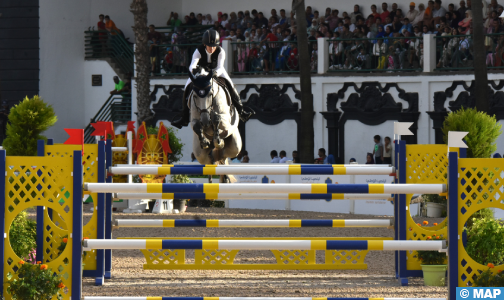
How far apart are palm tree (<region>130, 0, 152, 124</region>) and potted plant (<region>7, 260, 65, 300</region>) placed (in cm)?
1533

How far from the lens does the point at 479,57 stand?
623 inches

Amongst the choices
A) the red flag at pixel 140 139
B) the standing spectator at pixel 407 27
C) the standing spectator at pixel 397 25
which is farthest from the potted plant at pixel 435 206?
the standing spectator at pixel 397 25

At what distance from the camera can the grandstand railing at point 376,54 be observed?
1892 cm

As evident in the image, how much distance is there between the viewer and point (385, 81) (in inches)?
762

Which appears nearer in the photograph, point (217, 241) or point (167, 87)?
point (217, 241)

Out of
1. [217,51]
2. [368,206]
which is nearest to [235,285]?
[217,51]

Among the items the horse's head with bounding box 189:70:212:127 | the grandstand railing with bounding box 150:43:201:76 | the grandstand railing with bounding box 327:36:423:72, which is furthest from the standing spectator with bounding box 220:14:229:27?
→ the horse's head with bounding box 189:70:212:127

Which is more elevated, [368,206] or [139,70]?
[139,70]

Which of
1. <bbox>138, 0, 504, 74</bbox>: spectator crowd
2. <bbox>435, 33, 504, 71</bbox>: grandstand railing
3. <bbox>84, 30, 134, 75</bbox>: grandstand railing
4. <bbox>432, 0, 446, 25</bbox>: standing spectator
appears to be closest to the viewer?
<bbox>435, 33, 504, 71</bbox>: grandstand railing

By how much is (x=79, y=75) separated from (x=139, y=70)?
5.26 m

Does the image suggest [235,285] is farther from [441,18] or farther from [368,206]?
[441,18]

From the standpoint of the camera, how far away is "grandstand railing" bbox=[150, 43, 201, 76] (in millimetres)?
21734

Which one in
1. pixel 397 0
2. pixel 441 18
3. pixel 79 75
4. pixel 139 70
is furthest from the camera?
pixel 79 75

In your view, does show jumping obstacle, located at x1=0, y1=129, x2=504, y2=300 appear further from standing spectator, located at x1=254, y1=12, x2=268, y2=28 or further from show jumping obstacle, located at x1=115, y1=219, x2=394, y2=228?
standing spectator, located at x1=254, y1=12, x2=268, y2=28
